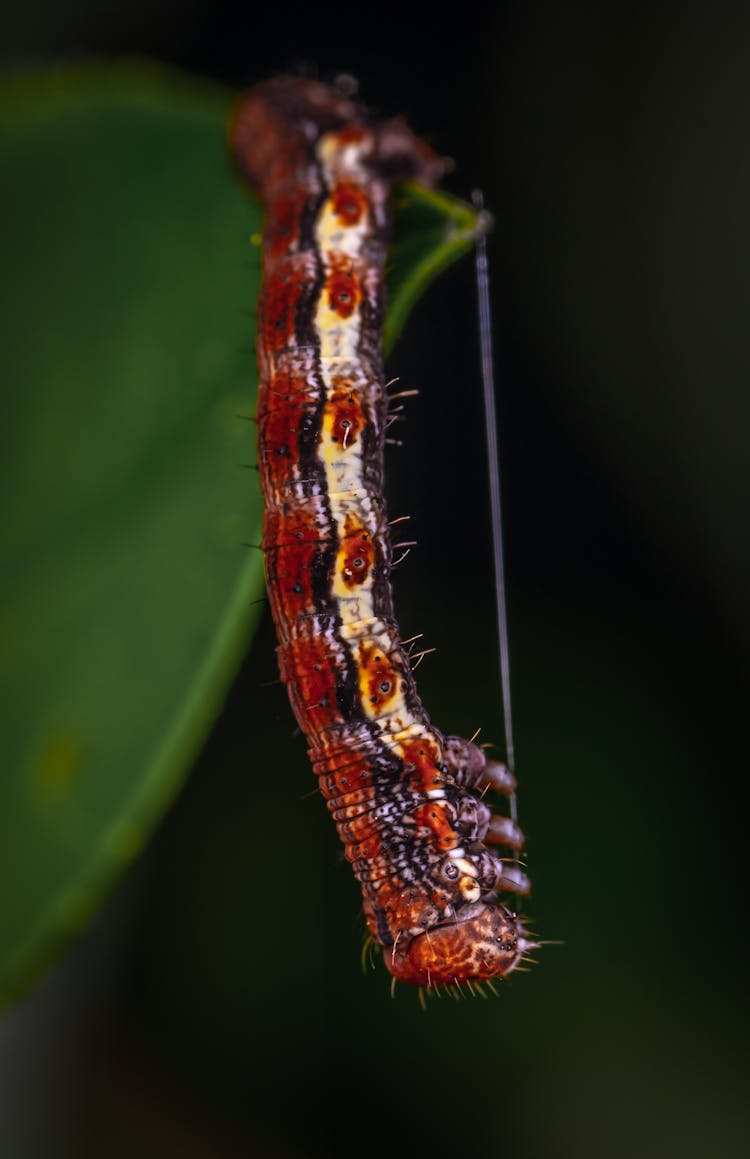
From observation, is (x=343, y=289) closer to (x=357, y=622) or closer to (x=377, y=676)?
(x=357, y=622)

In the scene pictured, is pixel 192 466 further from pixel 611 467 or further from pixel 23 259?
pixel 611 467

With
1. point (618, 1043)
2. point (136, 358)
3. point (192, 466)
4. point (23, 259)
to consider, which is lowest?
point (618, 1043)

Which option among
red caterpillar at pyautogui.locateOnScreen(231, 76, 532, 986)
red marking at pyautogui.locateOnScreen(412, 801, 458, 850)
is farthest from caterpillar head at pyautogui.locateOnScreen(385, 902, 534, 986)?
red marking at pyautogui.locateOnScreen(412, 801, 458, 850)

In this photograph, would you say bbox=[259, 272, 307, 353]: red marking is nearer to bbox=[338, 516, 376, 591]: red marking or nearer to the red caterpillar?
the red caterpillar

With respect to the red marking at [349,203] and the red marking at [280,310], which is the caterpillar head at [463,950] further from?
the red marking at [349,203]

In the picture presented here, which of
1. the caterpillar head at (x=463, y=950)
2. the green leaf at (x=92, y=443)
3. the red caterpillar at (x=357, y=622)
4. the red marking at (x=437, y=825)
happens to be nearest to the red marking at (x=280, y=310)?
the red caterpillar at (x=357, y=622)

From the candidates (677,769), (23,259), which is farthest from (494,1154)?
(23,259)

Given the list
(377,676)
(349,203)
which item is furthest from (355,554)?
(349,203)
